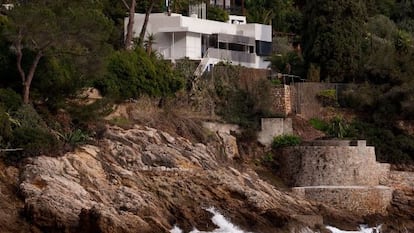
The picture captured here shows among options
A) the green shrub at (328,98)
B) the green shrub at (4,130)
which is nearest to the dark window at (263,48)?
the green shrub at (328,98)

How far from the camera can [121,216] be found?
4322 cm

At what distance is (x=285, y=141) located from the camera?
197ft

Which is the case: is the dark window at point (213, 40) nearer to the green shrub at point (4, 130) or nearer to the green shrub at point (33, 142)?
the green shrub at point (33, 142)

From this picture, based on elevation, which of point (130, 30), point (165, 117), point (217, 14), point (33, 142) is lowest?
point (165, 117)

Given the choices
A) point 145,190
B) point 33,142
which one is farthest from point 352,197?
point 33,142

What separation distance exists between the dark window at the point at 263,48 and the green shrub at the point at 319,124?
8.51 meters

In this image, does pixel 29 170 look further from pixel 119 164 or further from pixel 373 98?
pixel 373 98

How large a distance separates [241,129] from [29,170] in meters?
17.4

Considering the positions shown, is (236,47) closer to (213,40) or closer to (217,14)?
(213,40)

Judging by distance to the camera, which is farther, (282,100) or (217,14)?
(217,14)

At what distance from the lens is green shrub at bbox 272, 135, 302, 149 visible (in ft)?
196

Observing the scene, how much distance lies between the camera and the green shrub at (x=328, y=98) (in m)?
64.7

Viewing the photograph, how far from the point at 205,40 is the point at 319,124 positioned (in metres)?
8.82

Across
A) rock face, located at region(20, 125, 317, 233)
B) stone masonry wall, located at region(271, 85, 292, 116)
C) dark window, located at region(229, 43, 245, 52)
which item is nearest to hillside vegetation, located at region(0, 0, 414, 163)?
stone masonry wall, located at region(271, 85, 292, 116)
